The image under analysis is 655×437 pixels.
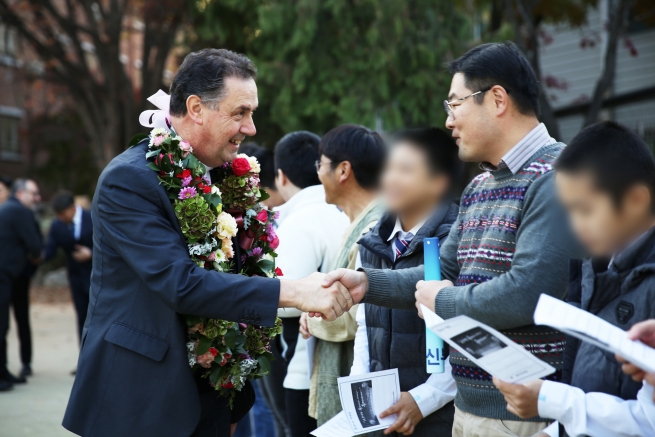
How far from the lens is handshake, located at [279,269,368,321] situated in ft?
9.81

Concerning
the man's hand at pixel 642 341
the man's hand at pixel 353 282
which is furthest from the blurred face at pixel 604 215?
the man's hand at pixel 353 282

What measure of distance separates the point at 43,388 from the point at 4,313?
0.98 meters

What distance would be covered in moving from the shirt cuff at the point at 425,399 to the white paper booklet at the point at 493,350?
120 cm

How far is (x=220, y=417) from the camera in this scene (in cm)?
308

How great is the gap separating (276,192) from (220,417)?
297 cm

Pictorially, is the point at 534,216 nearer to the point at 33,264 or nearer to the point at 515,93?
the point at 515,93

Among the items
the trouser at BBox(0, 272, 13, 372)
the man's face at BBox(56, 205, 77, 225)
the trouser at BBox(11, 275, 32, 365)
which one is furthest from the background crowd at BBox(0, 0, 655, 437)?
the man's face at BBox(56, 205, 77, 225)

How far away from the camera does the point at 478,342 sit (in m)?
1.96

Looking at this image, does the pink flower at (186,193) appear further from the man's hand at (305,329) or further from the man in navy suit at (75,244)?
the man in navy suit at (75,244)

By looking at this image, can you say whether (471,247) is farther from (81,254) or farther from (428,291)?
(81,254)

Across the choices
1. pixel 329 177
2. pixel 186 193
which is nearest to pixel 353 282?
pixel 186 193

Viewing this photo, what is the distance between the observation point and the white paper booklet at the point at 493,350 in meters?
1.92

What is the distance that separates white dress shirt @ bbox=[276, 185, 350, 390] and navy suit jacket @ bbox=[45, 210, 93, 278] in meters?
5.24

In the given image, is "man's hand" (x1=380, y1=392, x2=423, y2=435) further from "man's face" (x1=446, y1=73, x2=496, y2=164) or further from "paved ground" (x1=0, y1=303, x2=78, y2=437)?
"paved ground" (x1=0, y1=303, x2=78, y2=437)
